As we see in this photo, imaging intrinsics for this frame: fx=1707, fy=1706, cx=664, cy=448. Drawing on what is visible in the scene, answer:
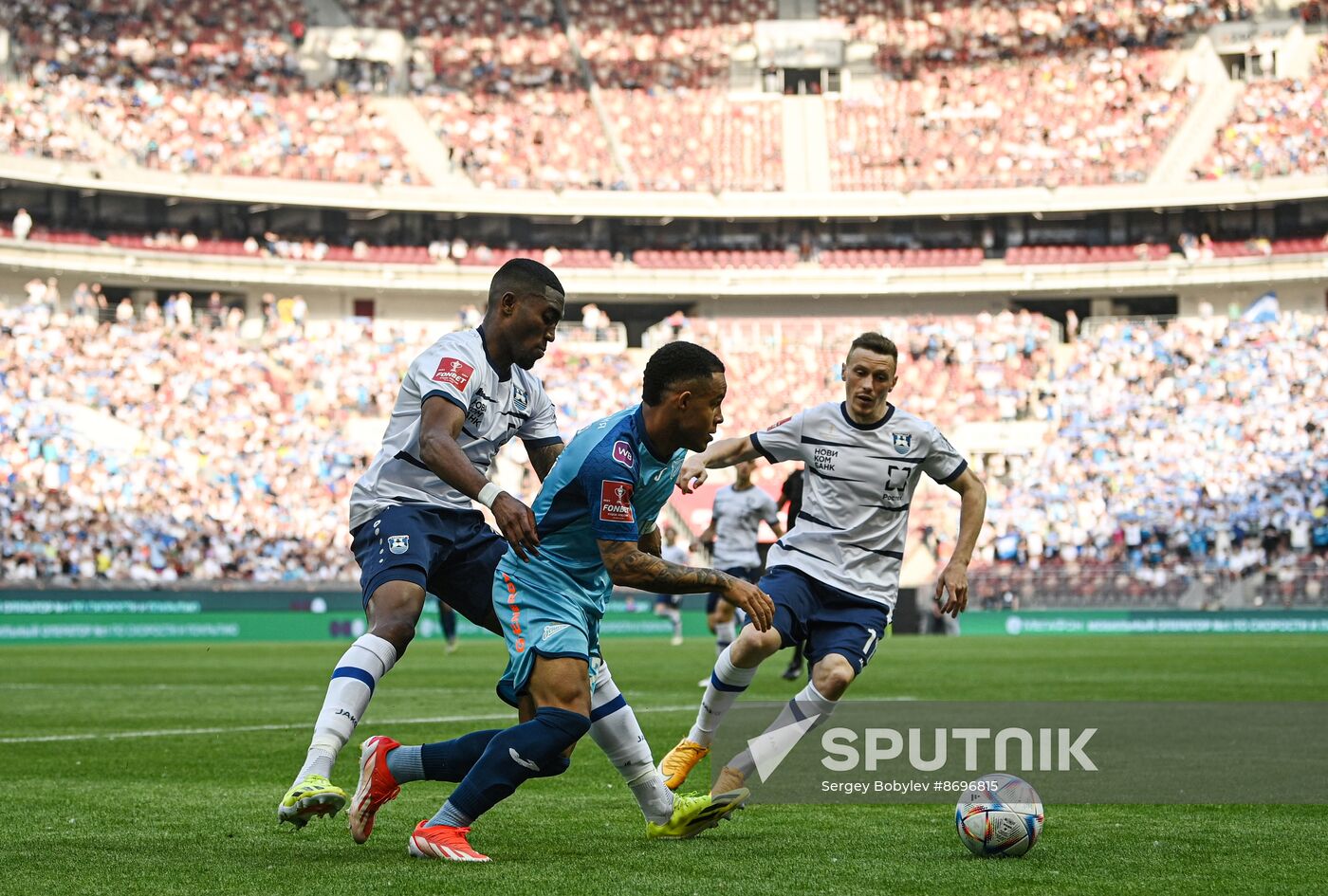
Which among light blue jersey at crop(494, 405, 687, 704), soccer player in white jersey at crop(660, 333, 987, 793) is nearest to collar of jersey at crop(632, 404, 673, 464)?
light blue jersey at crop(494, 405, 687, 704)

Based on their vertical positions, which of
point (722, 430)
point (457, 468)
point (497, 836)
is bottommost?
point (722, 430)

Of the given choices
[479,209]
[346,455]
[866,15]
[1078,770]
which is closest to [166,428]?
[346,455]

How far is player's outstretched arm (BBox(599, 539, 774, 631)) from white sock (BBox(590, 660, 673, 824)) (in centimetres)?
74

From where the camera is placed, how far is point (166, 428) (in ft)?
136

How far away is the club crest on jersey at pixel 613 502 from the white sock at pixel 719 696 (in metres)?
2.39

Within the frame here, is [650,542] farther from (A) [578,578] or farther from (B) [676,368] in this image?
(B) [676,368]

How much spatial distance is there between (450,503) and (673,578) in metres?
1.56

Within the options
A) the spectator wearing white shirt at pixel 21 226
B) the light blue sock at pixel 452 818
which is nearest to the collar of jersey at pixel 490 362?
the light blue sock at pixel 452 818

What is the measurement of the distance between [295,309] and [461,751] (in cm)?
4581

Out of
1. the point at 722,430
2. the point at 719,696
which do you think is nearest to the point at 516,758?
the point at 719,696

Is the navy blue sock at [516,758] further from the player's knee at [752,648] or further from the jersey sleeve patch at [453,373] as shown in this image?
the player's knee at [752,648]

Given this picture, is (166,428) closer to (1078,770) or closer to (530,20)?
(530,20)

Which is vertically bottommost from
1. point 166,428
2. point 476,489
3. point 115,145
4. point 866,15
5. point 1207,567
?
point 1207,567

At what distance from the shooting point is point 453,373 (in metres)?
7.12
